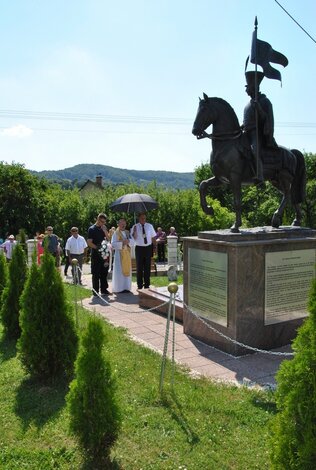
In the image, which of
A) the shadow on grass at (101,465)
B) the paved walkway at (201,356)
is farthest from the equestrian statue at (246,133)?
the shadow on grass at (101,465)

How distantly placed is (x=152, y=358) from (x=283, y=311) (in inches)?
85.1

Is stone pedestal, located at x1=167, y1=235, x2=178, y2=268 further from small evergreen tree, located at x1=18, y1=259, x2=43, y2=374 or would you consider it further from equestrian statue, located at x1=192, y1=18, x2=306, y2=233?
small evergreen tree, located at x1=18, y1=259, x2=43, y2=374

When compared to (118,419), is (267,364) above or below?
below

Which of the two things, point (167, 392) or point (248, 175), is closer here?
point (167, 392)

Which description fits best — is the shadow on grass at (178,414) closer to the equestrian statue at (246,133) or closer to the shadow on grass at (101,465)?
the shadow on grass at (101,465)

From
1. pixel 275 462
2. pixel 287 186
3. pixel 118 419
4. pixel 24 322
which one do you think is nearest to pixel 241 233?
pixel 287 186

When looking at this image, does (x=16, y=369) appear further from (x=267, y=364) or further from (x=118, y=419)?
(x=267, y=364)

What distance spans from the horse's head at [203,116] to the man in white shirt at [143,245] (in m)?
4.27

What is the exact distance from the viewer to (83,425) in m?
3.45

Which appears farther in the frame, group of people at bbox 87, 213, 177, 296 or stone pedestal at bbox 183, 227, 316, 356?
group of people at bbox 87, 213, 177, 296

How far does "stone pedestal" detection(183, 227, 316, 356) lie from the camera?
6.21 metres

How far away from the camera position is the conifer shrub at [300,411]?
8.02 feet

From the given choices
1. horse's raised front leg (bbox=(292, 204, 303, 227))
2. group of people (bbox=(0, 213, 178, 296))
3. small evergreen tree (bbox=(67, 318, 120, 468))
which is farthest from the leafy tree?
small evergreen tree (bbox=(67, 318, 120, 468))

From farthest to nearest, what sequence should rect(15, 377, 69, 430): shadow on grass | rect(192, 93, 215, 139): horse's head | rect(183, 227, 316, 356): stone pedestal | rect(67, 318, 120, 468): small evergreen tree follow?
rect(192, 93, 215, 139): horse's head, rect(183, 227, 316, 356): stone pedestal, rect(15, 377, 69, 430): shadow on grass, rect(67, 318, 120, 468): small evergreen tree
